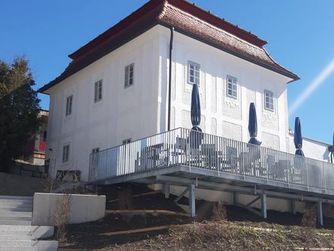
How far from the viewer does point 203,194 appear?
2116cm

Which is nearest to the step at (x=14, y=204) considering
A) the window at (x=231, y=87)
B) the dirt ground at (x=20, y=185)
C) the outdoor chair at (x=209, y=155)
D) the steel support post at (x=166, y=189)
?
the dirt ground at (x=20, y=185)

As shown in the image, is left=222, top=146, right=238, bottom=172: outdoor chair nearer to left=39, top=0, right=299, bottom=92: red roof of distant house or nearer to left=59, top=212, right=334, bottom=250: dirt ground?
left=59, top=212, right=334, bottom=250: dirt ground

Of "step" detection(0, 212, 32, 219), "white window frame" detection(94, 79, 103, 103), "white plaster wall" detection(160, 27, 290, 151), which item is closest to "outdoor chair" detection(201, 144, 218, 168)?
"white plaster wall" detection(160, 27, 290, 151)

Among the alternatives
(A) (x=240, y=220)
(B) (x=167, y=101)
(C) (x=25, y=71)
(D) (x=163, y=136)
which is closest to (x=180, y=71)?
(B) (x=167, y=101)

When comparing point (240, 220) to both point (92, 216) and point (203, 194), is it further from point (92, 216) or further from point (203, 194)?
point (92, 216)

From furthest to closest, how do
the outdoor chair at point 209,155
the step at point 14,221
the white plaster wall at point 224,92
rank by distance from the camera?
the white plaster wall at point 224,92 < the outdoor chair at point 209,155 < the step at point 14,221

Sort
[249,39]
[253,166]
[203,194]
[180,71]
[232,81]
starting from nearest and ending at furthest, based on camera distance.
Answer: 1. [253,166]
2. [203,194]
3. [180,71]
4. [232,81]
5. [249,39]

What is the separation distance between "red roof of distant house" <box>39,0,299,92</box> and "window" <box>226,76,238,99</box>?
122cm

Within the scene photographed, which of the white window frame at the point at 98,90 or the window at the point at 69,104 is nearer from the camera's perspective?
the white window frame at the point at 98,90

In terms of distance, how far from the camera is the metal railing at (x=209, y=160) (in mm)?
17359

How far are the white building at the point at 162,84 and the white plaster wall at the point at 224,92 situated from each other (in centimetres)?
5

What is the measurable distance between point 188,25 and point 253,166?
765 centimetres

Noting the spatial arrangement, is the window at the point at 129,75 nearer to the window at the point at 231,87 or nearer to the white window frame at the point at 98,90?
the white window frame at the point at 98,90

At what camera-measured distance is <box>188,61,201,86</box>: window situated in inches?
917
